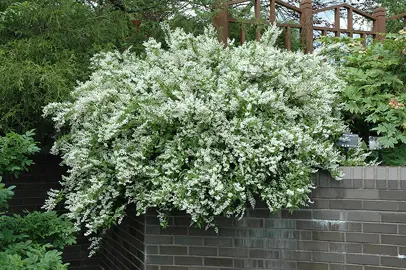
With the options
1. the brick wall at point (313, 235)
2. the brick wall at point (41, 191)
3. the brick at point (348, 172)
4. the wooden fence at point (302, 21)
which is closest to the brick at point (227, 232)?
the brick wall at point (313, 235)

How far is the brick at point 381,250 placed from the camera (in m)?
3.36

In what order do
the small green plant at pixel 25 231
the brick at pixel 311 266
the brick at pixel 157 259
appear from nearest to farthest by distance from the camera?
the small green plant at pixel 25 231 → the brick at pixel 311 266 → the brick at pixel 157 259

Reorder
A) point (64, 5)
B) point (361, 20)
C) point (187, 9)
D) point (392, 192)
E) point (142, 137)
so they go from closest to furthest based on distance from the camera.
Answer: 1. point (392, 192)
2. point (142, 137)
3. point (64, 5)
4. point (187, 9)
5. point (361, 20)

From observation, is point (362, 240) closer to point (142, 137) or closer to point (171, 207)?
point (171, 207)

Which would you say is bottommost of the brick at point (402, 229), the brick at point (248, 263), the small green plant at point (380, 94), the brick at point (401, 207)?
the brick at point (248, 263)

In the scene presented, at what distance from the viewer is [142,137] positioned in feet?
11.9

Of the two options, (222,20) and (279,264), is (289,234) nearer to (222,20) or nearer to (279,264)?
(279,264)

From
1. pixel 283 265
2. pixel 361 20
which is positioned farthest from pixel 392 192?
pixel 361 20

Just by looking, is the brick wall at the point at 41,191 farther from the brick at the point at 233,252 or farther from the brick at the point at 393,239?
the brick at the point at 393,239

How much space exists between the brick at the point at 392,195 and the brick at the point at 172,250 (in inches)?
65.2

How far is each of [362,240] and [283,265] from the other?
653 millimetres

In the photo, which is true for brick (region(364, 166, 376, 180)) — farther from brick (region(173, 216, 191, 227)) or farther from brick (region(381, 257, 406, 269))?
brick (region(173, 216, 191, 227))

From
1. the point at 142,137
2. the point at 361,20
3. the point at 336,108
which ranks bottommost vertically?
the point at 142,137

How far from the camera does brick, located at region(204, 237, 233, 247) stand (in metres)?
3.80
